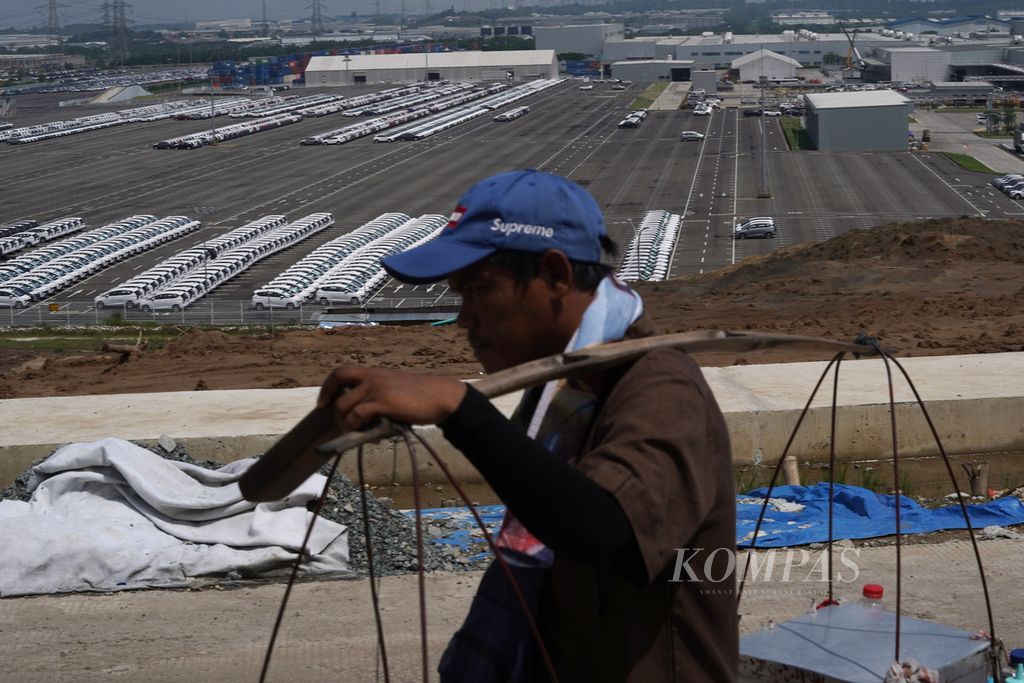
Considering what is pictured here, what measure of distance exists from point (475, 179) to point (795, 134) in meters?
31.0

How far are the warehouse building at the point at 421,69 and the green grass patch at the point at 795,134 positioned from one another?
59.5 metres

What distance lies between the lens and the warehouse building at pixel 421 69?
14775 centimetres

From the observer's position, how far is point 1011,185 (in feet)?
186

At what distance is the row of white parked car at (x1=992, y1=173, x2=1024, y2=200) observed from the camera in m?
54.9

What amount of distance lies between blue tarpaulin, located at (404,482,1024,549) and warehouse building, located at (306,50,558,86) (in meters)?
140

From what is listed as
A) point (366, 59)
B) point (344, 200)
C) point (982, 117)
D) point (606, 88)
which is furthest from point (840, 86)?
point (344, 200)

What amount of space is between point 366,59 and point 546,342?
151590mm

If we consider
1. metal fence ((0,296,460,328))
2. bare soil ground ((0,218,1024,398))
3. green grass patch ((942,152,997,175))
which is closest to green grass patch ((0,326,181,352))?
bare soil ground ((0,218,1024,398))

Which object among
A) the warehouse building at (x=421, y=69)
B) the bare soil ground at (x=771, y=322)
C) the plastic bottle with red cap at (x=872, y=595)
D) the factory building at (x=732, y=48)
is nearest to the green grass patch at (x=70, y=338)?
the bare soil ground at (x=771, y=322)

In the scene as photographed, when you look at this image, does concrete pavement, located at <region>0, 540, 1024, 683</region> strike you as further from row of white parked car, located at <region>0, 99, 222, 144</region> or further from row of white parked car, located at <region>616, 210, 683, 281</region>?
row of white parked car, located at <region>0, 99, 222, 144</region>

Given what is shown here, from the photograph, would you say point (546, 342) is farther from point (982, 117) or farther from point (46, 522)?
point (982, 117)

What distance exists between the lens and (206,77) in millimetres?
174000

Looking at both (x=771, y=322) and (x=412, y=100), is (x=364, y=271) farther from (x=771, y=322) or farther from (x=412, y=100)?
(x=412, y=100)

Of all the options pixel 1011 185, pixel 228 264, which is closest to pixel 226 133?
pixel 228 264
